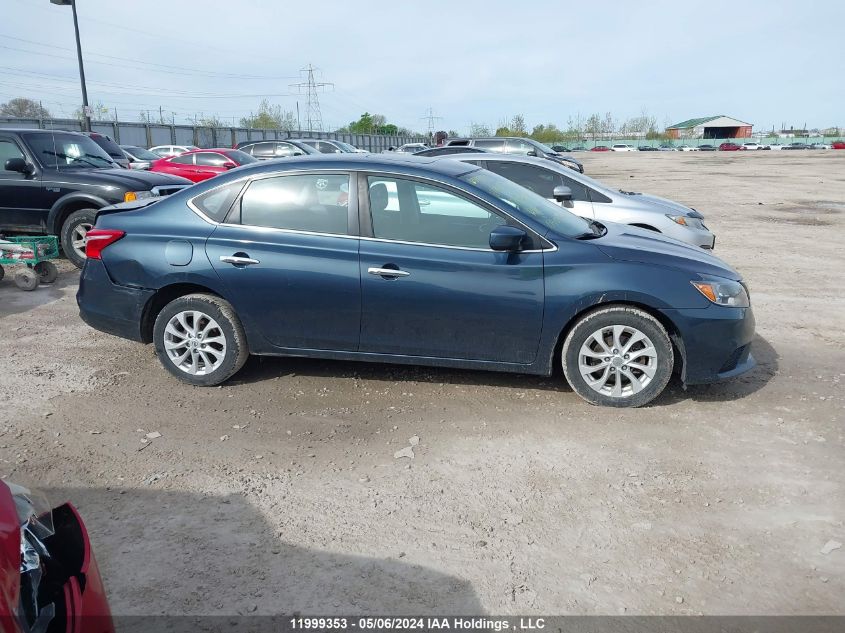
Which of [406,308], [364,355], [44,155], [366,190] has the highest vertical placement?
[44,155]

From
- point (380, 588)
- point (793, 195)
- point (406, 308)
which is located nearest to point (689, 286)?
point (406, 308)

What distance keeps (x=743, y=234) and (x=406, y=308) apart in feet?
33.7

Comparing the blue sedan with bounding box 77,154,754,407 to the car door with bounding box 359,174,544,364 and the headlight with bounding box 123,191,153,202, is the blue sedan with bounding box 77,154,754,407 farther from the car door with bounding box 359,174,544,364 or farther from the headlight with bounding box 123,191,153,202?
the headlight with bounding box 123,191,153,202

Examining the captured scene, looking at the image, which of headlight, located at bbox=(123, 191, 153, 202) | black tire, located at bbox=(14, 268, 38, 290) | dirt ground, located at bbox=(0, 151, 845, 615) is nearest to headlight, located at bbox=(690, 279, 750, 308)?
dirt ground, located at bbox=(0, 151, 845, 615)

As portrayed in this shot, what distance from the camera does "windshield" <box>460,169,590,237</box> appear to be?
5.00 meters

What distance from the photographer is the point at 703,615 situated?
2803 mm

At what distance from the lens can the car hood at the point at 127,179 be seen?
29.6 feet

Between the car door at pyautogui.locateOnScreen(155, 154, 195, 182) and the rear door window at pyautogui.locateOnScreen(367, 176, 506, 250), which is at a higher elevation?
the car door at pyautogui.locateOnScreen(155, 154, 195, 182)

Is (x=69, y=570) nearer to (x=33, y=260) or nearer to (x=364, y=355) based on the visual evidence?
(x=364, y=355)

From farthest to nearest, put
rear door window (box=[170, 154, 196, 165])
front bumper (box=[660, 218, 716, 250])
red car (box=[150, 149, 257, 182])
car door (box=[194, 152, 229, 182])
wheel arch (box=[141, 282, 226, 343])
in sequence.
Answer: rear door window (box=[170, 154, 196, 165]) < car door (box=[194, 152, 229, 182]) < red car (box=[150, 149, 257, 182]) < front bumper (box=[660, 218, 716, 250]) < wheel arch (box=[141, 282, 226, 343])

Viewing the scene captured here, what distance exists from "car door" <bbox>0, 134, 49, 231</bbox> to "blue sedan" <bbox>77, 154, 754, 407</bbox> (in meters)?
4.67

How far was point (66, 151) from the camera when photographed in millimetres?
9688

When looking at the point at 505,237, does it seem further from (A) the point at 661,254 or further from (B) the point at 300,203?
(B) the point at 300,203

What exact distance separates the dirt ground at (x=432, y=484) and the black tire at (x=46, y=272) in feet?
8.78
